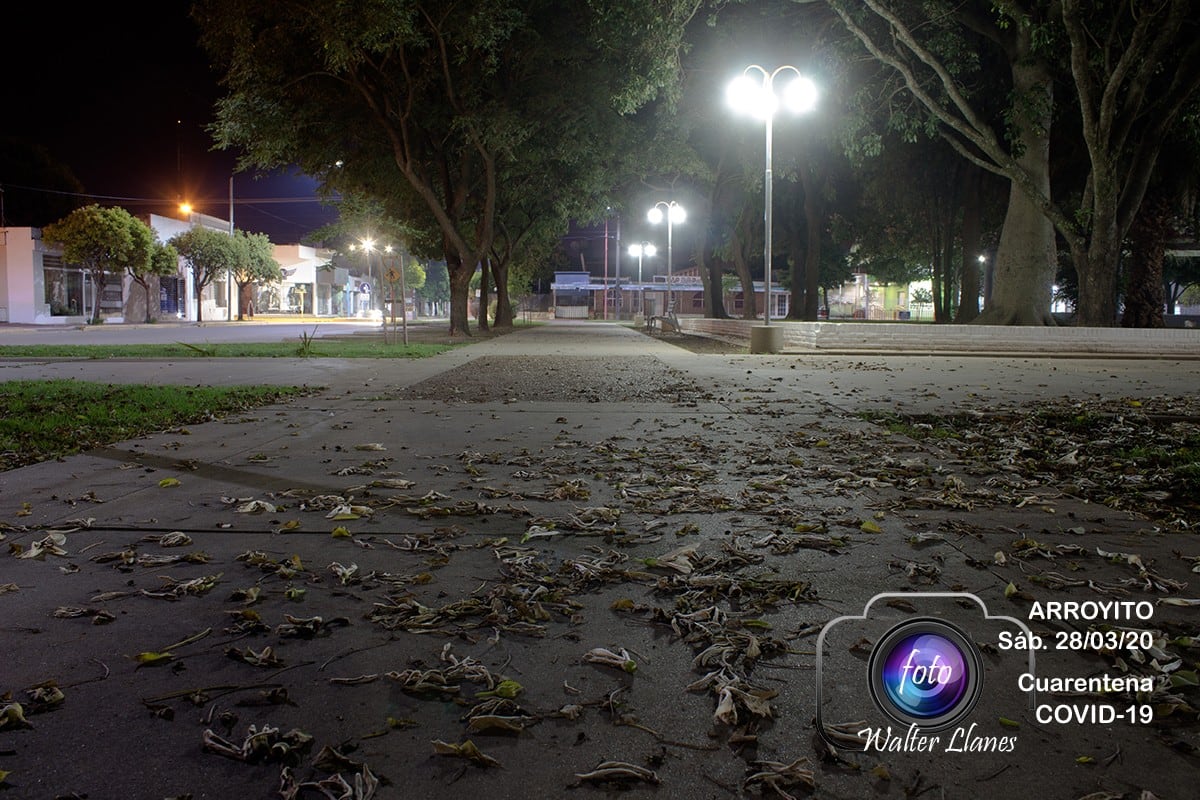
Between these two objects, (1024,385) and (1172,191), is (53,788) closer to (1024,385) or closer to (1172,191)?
(1024,385)

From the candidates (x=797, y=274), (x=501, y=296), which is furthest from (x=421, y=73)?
(x=501, y=296)

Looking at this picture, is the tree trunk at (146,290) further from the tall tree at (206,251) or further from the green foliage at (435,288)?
the green foliage at (435,288)

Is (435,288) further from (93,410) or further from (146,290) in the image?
(93,410)

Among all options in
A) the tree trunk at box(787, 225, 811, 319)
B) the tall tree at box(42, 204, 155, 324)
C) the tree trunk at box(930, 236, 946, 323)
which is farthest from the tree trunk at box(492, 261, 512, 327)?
the tree trunk at box(930, 236, 946, 323)

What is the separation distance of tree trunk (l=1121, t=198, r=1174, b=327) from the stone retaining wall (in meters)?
8.59

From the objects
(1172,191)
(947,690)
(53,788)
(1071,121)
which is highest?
(1071,121)

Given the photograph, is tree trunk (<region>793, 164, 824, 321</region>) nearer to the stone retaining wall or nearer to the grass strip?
the stone retaining wall

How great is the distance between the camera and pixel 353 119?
87.9 feet

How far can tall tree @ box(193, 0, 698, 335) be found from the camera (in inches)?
787

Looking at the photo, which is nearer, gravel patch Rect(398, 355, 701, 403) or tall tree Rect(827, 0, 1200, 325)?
gravel patch Rect(398, 355, 701, 403)

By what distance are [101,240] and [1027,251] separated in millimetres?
42107

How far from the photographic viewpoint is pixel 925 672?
2.09 meters

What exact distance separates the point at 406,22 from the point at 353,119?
7170 millimetres

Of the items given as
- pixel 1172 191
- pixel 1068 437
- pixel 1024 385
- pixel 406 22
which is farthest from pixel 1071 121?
pixel 1068 437
